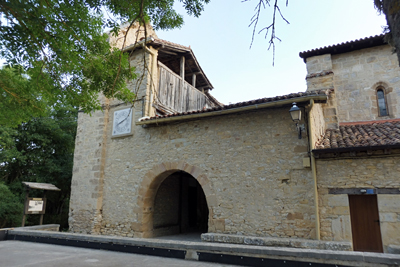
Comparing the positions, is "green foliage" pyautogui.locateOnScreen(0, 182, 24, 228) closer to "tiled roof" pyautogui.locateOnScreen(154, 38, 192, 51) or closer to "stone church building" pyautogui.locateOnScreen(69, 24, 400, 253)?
"stone church building" pyautogui.locateOnScreen(69, 24, 400, 253)

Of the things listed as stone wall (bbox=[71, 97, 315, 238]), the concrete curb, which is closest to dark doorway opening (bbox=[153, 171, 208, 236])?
stone wall (bbox=[71, 97, 315, 238])

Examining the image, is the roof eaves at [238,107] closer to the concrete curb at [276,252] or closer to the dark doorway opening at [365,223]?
the dark doorway opening at [365,223]

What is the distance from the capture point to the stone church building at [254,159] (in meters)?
6.19

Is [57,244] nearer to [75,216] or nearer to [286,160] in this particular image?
[75,216]

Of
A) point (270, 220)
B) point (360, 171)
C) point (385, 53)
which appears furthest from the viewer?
point (385, 53)

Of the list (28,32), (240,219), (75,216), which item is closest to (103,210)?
(75,216)

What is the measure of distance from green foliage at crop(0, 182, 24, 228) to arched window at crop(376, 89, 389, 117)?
54.5 ft

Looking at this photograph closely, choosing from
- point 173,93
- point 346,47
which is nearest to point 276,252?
point 173,93

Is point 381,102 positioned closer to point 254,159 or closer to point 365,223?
point 365,223

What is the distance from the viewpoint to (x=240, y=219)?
22.9 feet

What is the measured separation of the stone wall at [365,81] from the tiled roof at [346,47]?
0.22 m

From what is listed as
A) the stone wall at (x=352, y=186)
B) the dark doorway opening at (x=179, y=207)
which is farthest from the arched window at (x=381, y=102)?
the dark doorway opening at (x=179, y=207)

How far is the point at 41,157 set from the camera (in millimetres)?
15719

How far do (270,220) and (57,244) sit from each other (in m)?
5.20
